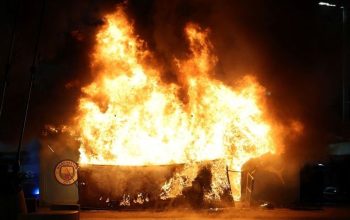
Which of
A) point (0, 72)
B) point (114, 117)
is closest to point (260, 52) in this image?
point (114, 117)

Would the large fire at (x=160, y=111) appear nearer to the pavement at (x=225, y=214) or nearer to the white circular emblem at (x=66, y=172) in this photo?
the white circular emblem at (x=66, y=172)

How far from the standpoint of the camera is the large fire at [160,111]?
16328 millimetres

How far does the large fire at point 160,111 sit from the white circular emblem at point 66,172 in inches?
17.8

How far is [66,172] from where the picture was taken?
53.1 feet

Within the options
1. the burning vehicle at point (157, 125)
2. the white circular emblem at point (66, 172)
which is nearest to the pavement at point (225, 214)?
the burning vehicle at point (157, 125)

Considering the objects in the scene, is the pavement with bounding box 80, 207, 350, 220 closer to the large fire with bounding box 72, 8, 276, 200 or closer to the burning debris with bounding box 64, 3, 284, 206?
the burning debris with bounding box 64, 3, 284, 206

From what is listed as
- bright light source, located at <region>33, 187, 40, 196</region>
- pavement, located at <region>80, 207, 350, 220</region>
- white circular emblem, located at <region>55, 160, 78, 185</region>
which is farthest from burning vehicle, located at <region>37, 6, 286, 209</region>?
bright light source, located at <region>33, 187, 40, 196</region>

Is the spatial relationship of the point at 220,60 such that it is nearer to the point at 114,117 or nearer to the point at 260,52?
the point at 260,52

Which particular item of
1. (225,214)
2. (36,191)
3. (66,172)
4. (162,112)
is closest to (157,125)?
(162,112)

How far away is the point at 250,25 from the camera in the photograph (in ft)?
62.0

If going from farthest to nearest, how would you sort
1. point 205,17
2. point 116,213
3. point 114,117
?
point 205,17
point 114,117
point 116,213

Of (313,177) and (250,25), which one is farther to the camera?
(250,25)

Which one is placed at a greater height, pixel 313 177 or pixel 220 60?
pixel 220 60

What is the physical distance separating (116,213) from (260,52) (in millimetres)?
8338
